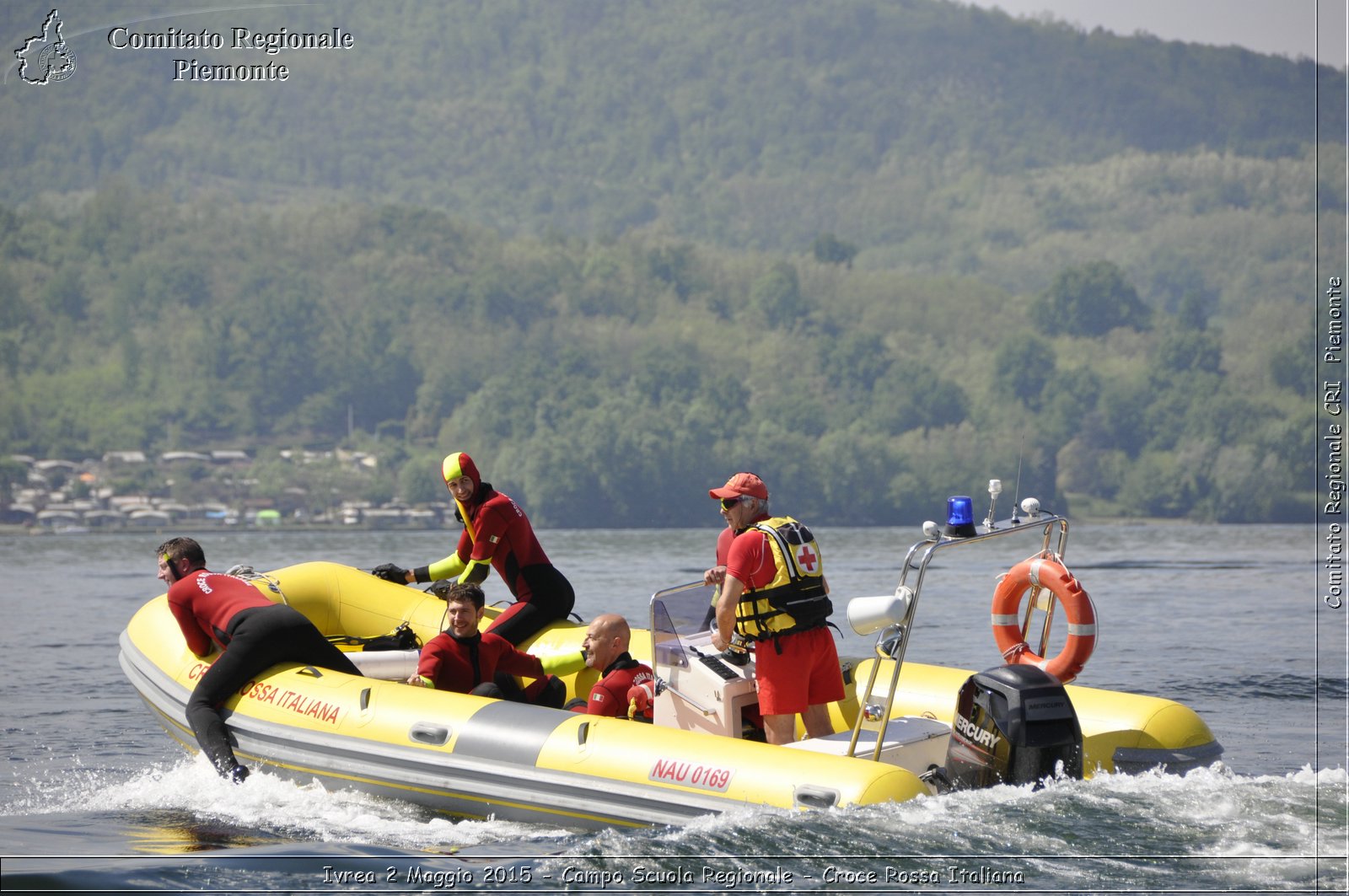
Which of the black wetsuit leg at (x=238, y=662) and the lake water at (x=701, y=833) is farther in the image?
the black wetsuit leg at (x=238, y=662)

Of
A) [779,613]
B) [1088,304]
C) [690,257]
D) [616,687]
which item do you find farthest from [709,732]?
[690,257]

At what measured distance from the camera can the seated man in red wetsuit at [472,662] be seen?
668 cm

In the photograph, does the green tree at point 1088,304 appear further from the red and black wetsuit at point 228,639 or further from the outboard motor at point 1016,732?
the outboard motor at point 1016,732

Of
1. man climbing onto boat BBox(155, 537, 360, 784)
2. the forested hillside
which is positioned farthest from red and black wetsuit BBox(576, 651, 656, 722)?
the forested hillside

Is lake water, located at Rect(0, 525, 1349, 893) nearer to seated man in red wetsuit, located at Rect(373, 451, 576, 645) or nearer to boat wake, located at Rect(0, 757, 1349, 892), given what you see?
boat wake, located at Rect(0, 757, 1349, 892)

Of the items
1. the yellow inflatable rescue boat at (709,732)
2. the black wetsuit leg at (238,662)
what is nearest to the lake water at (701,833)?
the yellow inflatable rescue boat at (709,732)

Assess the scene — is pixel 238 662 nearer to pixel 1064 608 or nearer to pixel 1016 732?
pixel 1016 732

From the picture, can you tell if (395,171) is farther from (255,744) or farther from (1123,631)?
(255,744)

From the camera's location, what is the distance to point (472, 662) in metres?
6.87

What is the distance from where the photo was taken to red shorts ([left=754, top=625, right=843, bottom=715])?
19.7ft

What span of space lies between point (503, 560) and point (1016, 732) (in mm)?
2915

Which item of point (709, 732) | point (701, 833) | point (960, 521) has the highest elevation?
point (960, 521)

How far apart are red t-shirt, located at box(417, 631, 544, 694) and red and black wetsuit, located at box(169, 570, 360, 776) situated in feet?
1.74

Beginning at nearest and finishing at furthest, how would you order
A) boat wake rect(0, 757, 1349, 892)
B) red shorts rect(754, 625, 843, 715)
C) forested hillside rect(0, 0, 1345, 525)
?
boat wake rect(0, 757, 1349, 892), red shorts rect(754, 625, 843, 715), forested hillside rect(0, 0, 1345, 525)
